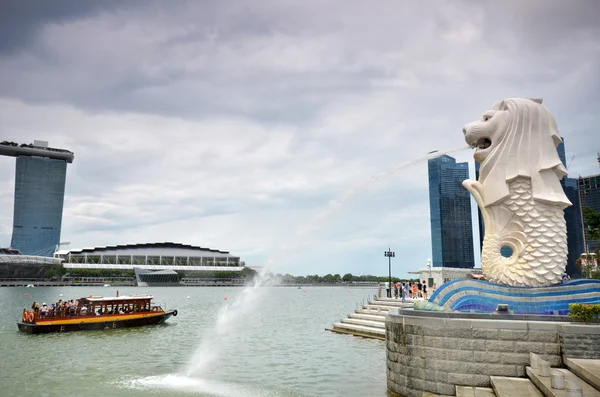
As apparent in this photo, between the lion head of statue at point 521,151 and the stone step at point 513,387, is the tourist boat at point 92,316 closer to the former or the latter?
the lion head of statue at point 521,151

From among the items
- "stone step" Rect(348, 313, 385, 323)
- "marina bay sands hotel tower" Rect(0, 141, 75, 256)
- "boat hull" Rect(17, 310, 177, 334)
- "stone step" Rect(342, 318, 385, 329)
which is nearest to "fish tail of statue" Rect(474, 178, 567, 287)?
"stone step" Rect(342, 318, 385, 329)

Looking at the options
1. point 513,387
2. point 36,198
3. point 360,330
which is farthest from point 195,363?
point 36,198

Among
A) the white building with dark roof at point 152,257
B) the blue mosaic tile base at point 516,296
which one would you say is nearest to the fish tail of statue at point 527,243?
the blue mosaic tile base at point 516,296

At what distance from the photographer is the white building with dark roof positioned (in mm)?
129250

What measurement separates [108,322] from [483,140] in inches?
1015

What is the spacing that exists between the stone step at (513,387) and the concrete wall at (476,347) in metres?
0.28

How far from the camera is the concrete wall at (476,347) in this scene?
384 inches

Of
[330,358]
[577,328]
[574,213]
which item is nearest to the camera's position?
[577,328]

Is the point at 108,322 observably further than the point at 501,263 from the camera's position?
Yes

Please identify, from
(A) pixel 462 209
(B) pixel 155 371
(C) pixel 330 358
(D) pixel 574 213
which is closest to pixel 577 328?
(C) pixel 330 358

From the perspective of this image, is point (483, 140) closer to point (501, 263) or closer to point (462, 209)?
point (501, 263)

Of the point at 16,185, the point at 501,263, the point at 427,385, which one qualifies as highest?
the point at 16,185

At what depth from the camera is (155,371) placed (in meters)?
16.8

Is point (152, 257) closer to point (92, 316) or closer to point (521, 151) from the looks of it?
point (92, 316)
